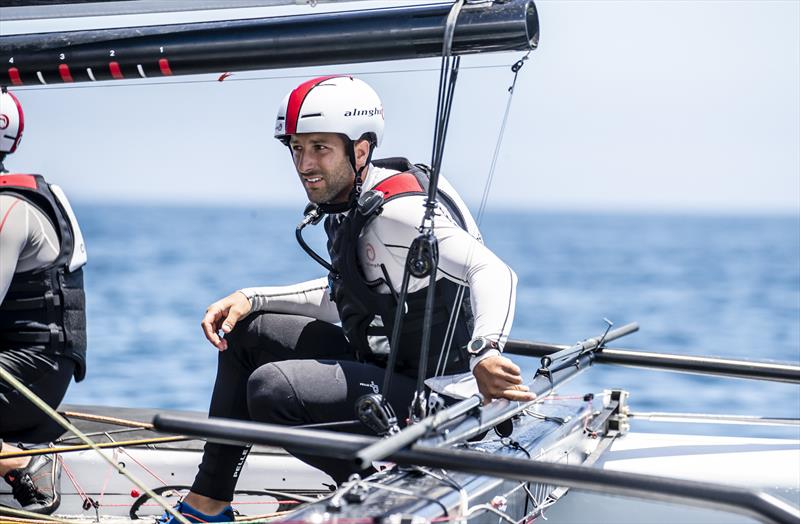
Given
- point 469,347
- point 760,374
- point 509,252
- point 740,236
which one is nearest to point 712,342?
point 760,374

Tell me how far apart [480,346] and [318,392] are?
494mm

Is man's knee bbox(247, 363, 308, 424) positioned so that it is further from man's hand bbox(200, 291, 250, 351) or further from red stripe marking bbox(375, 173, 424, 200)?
red stripe marking bbox(375, 173, 424, 200)

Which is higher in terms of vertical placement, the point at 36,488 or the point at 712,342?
the point at 712,342

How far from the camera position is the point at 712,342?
21.2m

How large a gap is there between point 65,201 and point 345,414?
1.41m

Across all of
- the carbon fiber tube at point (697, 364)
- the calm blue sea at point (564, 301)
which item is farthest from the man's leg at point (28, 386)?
the calm blue sea at point (564, 301)

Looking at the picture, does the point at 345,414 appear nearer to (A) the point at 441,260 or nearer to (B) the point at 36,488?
(A) the point at 441,260

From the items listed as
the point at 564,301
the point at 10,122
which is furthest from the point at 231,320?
the point at 564,301

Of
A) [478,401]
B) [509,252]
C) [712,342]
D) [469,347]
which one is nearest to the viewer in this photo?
[478,401]

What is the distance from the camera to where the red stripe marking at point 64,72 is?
2635 mm

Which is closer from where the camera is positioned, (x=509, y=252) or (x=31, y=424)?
(x=31, y=424)

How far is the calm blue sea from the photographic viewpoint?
14.7 meters

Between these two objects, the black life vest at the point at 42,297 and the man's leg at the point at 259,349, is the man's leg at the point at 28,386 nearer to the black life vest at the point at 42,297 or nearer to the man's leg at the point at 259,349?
the black life vest at the point at 42,297

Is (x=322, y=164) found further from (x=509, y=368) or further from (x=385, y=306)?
(x=509, y=368)
